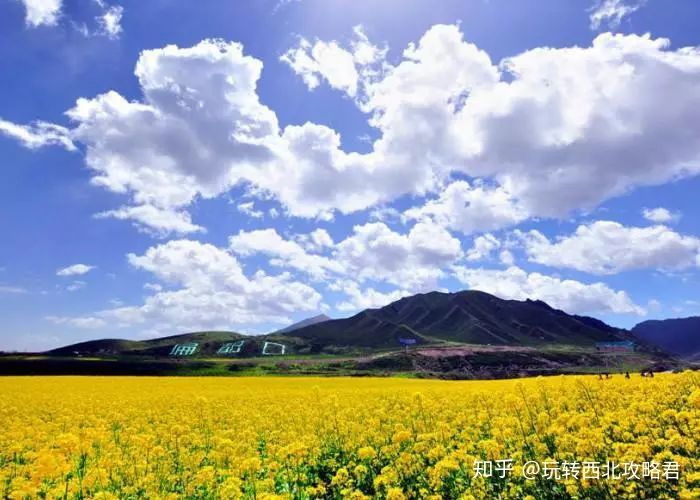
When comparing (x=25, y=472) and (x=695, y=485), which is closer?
(x=695, y=485)

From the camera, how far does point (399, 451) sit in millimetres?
12383

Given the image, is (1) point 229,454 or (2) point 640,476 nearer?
(2) point 640,476

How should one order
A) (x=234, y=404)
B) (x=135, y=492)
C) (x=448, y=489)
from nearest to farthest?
(x=448, y=489), (x=135, y=492), (x=234, y=404)

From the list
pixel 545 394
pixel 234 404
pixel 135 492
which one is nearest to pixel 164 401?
pixel 234 404

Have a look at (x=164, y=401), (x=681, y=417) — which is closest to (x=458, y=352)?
(x=164, y=401)

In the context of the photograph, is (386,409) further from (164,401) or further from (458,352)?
(458,352)

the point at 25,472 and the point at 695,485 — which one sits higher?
the point at 695,485

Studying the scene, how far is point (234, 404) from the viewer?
77.0ft

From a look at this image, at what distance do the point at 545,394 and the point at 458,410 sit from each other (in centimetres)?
338

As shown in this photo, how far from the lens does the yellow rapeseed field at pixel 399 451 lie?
26.6 feet

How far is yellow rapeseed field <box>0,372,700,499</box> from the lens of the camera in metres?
8.11

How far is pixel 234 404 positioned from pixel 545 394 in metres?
15.8

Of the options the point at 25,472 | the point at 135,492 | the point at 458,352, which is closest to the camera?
the point at 135,492

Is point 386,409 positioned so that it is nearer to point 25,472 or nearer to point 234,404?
point 234,404
